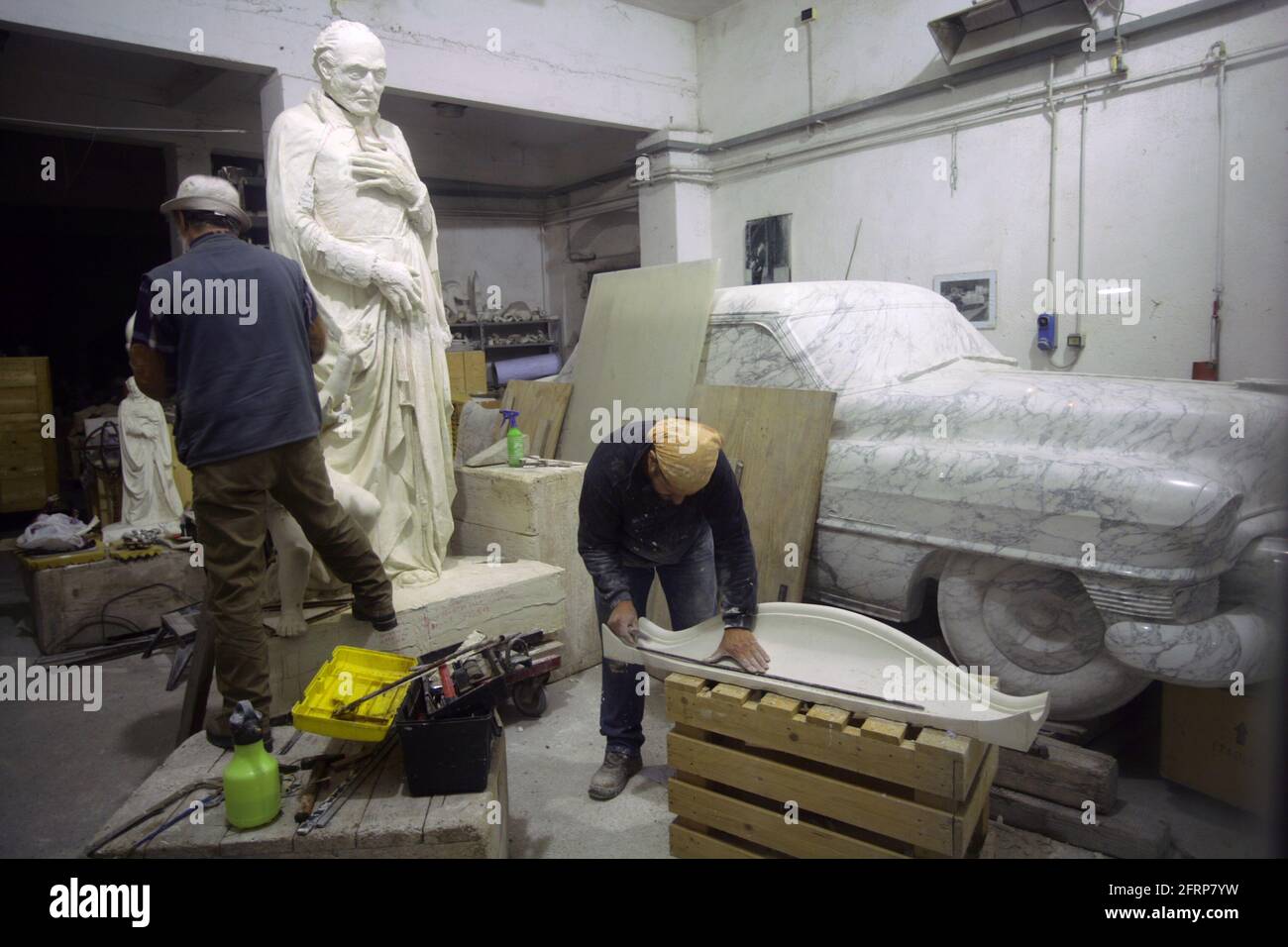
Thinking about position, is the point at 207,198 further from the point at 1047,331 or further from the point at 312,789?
the point at 1047,331

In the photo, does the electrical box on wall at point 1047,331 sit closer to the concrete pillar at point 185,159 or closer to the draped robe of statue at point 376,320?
the draped robe of statue at point 376,320

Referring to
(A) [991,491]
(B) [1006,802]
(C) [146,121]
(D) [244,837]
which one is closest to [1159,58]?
(A) [991,491]

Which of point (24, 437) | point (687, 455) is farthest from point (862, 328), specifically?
point (24, 437)

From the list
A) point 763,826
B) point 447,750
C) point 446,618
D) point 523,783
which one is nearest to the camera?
point 447,750

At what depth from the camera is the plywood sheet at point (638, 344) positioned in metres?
5.23

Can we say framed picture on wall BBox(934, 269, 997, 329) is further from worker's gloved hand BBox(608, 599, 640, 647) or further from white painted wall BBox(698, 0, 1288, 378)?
worker's gloved hand BBox(608, 599, 640, 647)

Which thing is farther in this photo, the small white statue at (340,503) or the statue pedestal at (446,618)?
the statue pedestal at (446,618)

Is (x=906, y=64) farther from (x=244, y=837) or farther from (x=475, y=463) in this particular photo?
(x=244, y=837)

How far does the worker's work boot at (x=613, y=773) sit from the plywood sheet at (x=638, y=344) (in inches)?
90.8

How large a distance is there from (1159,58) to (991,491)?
3.74 metres

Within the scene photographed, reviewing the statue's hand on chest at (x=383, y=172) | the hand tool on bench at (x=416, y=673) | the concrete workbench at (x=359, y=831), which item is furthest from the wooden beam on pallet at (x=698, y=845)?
the statue's hand on chest at (x=383, y=172)

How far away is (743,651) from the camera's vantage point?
2975 mm

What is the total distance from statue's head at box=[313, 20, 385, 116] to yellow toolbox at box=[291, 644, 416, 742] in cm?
268

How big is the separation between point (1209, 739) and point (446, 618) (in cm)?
321
